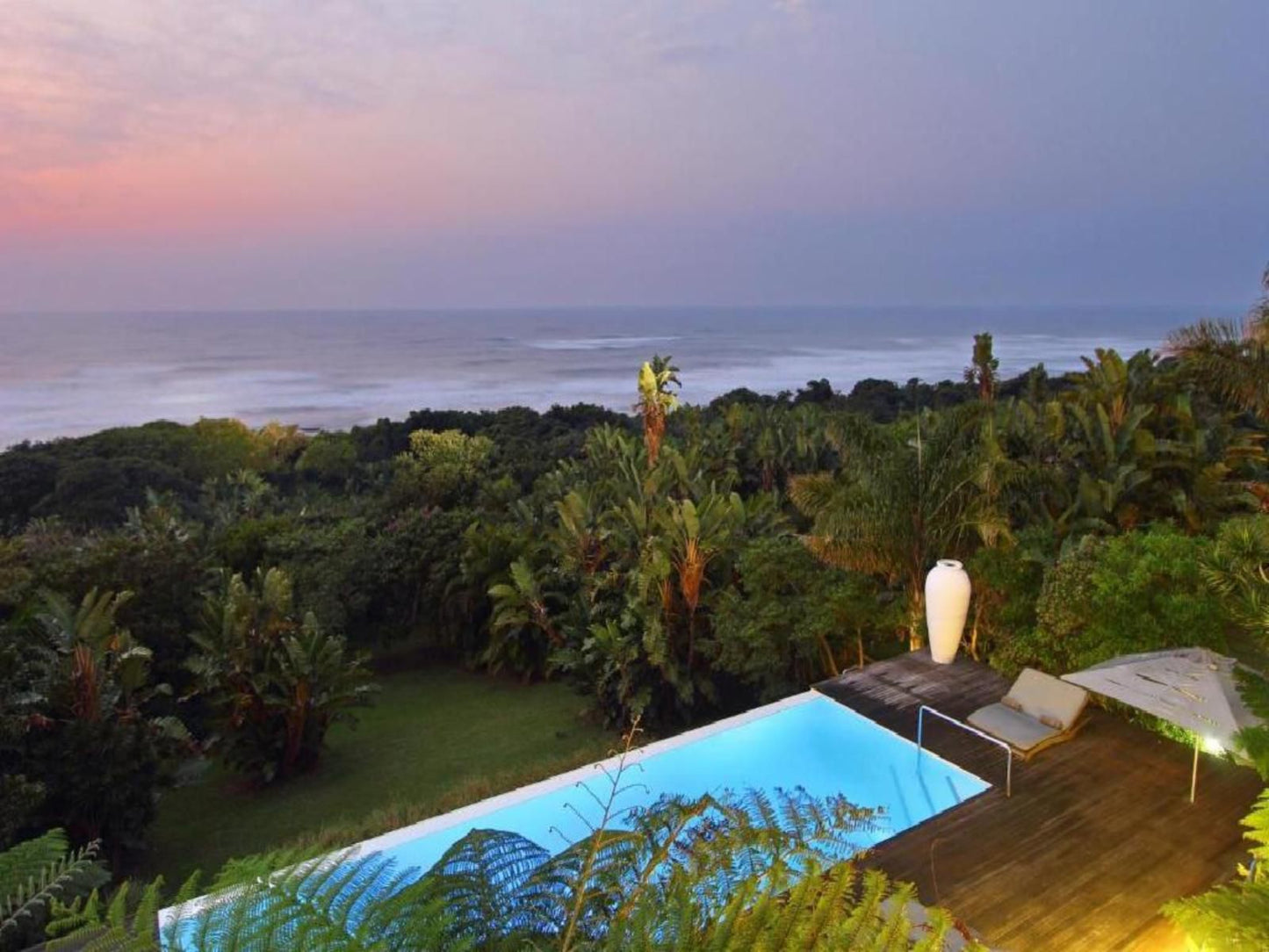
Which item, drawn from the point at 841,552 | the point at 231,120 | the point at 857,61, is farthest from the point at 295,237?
the point at 841,552

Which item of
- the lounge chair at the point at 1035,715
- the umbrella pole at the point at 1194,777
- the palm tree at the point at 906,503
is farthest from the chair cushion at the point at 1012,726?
the palm tree at the point at 906,503

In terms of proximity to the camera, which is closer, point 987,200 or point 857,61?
point 857,61

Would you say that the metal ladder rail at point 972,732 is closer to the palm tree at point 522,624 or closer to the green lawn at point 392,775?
the green lawn at point 392,775

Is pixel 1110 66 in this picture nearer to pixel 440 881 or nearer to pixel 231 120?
pixel 231 120

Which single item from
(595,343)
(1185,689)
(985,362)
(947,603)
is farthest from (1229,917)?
(595,343)

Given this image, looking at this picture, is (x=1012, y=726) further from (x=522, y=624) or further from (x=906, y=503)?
(x=522, y=624)

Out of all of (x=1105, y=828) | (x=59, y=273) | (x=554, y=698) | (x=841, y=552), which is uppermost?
(x=59, y=273)

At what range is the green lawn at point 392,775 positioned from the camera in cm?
923

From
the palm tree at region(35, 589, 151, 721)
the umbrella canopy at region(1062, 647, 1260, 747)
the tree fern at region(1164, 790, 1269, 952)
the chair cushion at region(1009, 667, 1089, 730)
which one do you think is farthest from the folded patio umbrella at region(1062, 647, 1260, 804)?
the palm tree at region(35, 589, 151, 721)

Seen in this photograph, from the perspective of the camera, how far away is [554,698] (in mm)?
13633

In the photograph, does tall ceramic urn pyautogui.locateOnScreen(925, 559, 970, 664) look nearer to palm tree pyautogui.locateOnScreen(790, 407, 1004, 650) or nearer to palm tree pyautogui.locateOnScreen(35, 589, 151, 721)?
palm tree pyautogui.locateOnScreen(790, 407, 1004, 650)

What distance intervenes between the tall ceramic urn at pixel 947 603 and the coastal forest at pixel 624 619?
0.70 metres

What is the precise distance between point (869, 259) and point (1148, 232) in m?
25.9

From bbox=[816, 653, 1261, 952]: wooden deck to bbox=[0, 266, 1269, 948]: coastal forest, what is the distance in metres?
0.63
